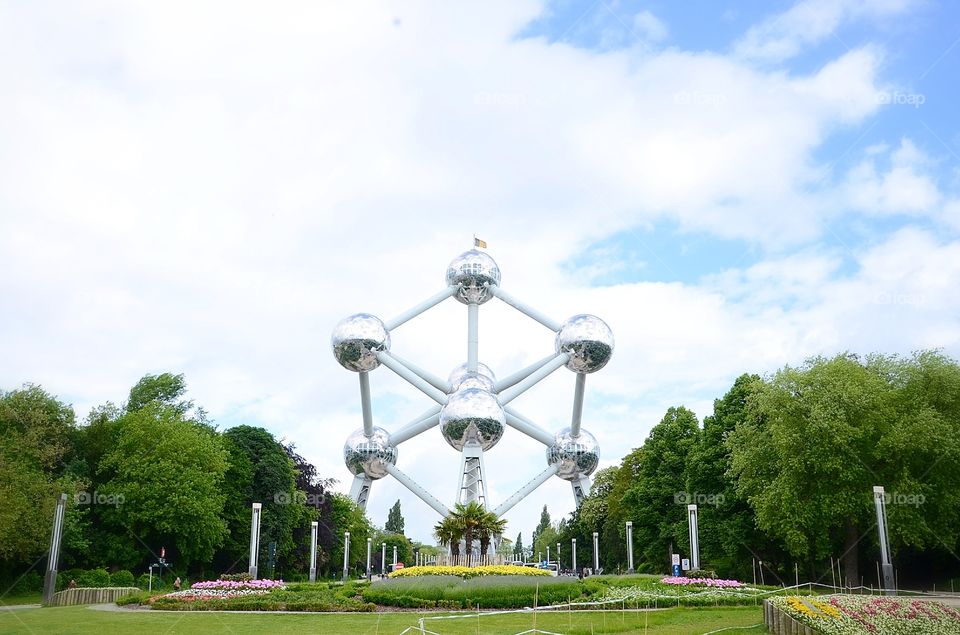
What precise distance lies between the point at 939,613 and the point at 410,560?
8531 centimetres

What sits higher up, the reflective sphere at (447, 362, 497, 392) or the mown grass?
the reflective sphere at (447, 362, 497, 392)

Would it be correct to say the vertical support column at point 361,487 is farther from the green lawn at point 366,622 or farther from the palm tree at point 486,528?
the green lawn at point 366,622

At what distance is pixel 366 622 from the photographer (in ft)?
47.5

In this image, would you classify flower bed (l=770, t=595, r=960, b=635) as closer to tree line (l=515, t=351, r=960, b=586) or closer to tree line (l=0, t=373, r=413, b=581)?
tree line (l=515, t=351, r=960, b=586)

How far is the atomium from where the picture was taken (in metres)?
30.9

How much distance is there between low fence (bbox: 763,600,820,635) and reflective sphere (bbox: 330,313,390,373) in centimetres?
2164

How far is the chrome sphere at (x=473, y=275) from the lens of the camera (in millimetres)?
34531

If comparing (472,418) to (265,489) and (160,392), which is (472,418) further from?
(160,392)

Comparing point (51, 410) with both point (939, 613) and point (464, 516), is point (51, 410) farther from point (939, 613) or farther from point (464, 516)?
point (939, 613)

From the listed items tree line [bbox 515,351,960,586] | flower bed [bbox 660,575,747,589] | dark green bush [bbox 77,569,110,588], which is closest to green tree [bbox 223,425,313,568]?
dark green bush [bbox 77,569,110,588]

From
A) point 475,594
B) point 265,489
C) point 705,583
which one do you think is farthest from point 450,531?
point 265,489

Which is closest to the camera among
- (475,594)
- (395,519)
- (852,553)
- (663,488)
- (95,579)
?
(475,594)

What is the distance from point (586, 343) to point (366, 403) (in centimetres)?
943

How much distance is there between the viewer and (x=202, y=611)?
57.5 feet
